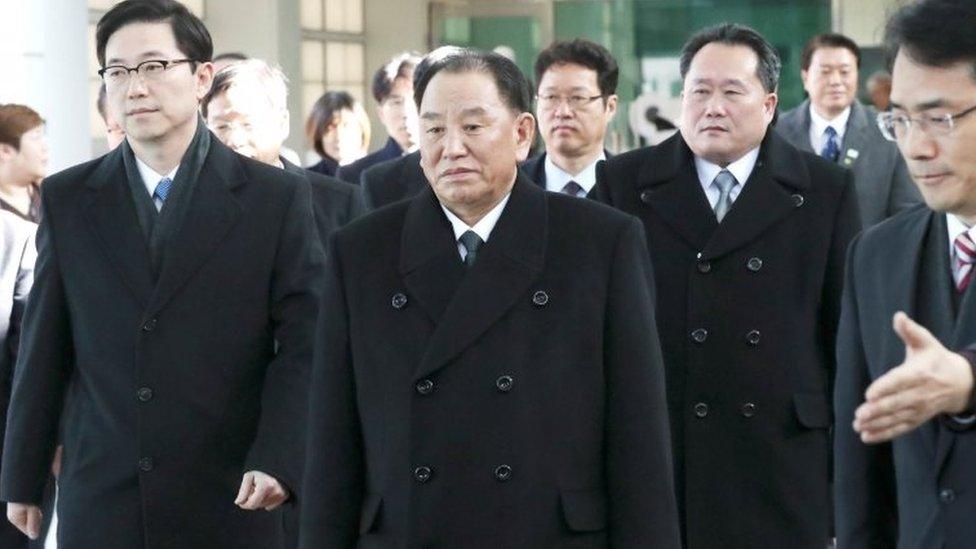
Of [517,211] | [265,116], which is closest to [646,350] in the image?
[517,211]

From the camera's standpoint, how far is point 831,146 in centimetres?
1086

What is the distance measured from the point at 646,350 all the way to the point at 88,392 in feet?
5.44

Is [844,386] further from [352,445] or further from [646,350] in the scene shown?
[352,445]

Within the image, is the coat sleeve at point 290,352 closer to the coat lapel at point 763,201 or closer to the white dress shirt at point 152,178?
the white dress shirt at point 152,178

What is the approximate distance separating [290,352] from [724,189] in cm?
149

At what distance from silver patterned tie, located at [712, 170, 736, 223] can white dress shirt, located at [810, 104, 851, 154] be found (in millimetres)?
4869

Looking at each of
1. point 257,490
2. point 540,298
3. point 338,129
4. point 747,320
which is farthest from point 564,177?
point 338,129

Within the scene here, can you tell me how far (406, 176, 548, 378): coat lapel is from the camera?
430cm

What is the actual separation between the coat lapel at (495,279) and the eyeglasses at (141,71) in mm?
1290

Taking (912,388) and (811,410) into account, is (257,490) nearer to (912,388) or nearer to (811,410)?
(811,410)

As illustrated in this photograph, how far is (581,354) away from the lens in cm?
433

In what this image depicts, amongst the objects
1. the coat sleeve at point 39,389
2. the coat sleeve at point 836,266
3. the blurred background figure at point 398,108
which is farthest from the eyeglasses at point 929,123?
the blurred background figure at point 398,108

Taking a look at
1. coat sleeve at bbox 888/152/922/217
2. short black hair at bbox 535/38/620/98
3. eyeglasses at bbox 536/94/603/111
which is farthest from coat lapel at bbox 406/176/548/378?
coat sleeve at bbox 888/152/922/217

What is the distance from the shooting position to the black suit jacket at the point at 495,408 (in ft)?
14.1
